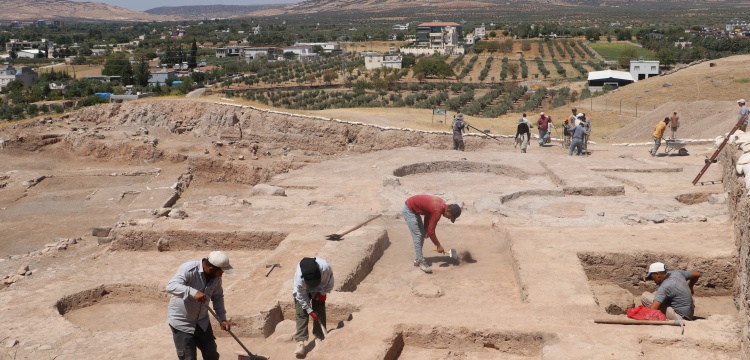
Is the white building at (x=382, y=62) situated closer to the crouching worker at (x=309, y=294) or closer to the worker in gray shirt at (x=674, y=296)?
the worker in gray shirt at (x=674, y=296)

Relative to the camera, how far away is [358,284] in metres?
10.1

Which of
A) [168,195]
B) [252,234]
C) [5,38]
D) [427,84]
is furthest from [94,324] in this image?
[5,38]

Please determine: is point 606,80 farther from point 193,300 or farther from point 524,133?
point 193,300

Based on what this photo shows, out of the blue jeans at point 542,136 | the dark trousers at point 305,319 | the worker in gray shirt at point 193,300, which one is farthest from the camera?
the blue jeans at point 542,136

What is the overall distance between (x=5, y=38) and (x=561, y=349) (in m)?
153

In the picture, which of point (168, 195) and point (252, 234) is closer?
point (252, 234)

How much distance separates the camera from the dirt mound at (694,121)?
2358 centimetres

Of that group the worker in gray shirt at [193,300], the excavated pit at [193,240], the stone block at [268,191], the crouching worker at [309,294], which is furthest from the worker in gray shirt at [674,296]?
the stone block at [268,191]

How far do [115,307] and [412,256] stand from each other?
4726 mm

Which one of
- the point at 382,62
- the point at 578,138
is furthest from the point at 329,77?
the point at 578,138

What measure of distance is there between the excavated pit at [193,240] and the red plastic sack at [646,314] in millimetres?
6305

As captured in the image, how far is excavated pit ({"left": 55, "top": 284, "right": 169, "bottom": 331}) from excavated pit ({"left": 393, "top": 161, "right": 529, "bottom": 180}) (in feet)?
30.0

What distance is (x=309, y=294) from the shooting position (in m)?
7.75

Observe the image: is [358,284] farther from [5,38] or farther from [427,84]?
[5,38]
